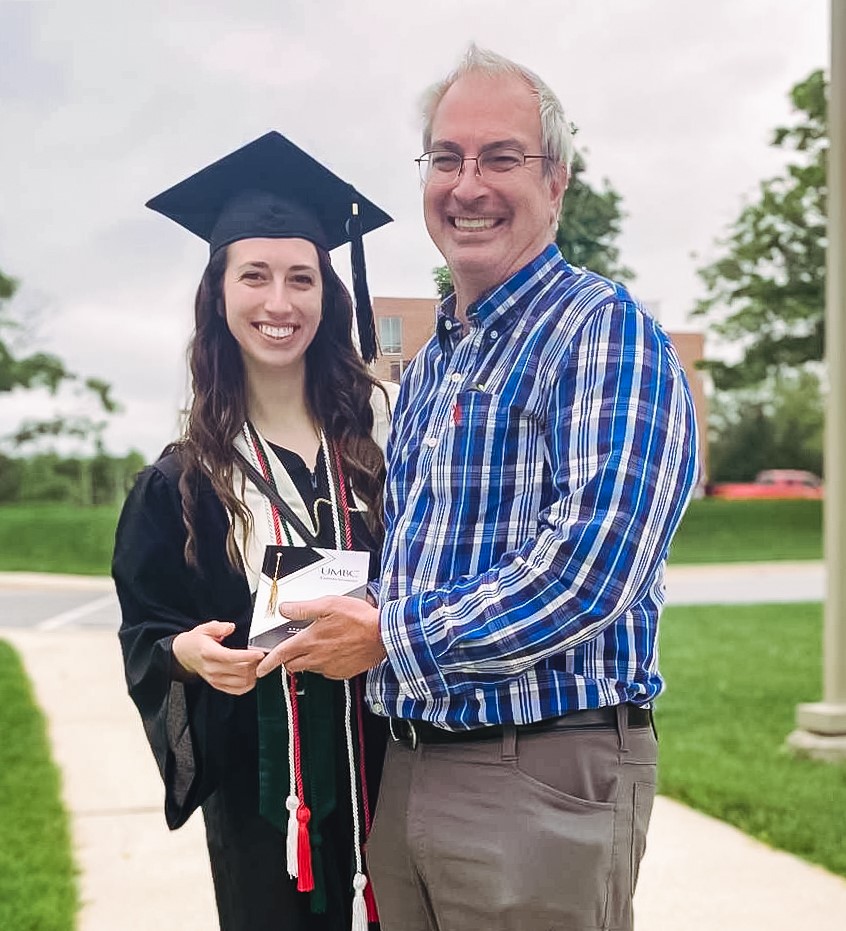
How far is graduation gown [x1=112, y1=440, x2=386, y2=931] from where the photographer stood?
1.96 m

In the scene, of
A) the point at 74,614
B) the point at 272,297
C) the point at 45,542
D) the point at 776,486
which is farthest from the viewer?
the point at 776,486

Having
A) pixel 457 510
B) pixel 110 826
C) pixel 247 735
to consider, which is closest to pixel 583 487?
pixel 457 510

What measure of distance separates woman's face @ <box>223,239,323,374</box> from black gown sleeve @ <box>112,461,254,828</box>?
0.26m

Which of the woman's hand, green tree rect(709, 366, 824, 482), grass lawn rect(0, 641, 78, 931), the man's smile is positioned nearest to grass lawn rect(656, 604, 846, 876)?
grass lawn rect(0, 641, 78, 931)

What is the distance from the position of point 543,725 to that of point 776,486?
33020 mm

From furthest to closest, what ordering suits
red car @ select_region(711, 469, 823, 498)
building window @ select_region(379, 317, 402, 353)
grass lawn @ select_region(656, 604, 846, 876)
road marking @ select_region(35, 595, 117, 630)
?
red car @ select_region(711, 469, 823, 498) < road marking @ select_region(35, 595, 117, 630) < grass lawn @ select_region(656, 604, 846, 876) < building window @ select_region(379, 317, 402, 353)

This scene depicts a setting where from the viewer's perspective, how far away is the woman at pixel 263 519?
6.37ft

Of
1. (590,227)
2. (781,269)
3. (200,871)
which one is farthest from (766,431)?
(590,227)

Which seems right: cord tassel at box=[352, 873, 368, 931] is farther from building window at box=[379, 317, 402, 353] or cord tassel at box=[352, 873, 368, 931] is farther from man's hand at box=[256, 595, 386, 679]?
building window at box=[379, 317, 402, 353]

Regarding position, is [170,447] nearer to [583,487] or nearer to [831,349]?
[583,487]

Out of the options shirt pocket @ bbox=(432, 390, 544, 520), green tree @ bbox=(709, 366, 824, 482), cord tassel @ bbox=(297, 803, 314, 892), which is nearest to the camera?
shirt pocket @ bbox=(432, 390, 544, 520)

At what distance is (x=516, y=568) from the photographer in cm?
159

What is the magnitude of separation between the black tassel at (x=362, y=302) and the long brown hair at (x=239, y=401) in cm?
2

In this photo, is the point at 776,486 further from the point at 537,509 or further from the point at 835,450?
the point at 537,509
